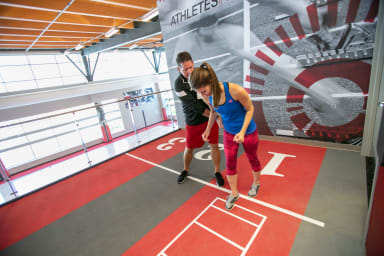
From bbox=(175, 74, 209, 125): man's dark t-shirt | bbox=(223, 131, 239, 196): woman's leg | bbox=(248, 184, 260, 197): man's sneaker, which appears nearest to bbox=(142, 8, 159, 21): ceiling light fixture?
bbox=(175, 74, 209, 125): man's dark t-shirt

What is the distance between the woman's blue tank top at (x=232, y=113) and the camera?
1.50m

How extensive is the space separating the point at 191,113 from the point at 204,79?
0.88m

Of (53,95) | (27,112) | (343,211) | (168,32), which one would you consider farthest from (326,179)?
(27,112)

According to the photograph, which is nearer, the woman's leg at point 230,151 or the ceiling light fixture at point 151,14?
the woman's leg at point 230,151

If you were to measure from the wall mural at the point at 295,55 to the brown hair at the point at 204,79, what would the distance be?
1989 mm

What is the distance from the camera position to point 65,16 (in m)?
4.13

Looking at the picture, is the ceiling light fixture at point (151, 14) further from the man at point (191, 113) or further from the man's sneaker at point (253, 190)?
the man's sneaker at point (253, 190)

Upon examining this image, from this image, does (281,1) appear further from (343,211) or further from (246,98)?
(343,211)

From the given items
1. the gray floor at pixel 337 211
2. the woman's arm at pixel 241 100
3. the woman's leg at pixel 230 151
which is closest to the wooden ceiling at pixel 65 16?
the woman's arm at pixel 241 100

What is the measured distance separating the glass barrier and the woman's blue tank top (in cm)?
575

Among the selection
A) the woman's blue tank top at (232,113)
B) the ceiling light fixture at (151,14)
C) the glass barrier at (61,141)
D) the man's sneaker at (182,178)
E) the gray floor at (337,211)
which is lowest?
the glass barrier at (61,141)

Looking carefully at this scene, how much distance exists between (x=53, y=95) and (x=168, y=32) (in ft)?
Result: 22.3

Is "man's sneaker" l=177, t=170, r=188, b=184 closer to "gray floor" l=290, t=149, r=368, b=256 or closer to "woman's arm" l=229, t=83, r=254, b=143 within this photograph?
"woman's arm" l=229, t=83, r=254, b=143

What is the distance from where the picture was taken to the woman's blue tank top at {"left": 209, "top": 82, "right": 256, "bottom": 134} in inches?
59.2
